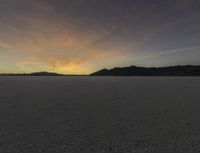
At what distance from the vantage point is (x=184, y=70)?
134 meters

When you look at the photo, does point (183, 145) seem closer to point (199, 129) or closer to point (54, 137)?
point (199, 129)

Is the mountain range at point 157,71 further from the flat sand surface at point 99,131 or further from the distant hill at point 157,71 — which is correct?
the flat sand surface at point 99,131

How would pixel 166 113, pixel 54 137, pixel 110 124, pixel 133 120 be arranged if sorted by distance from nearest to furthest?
pixel 54 137, pixel 110 124, pixel 133 120, pixel 166 113

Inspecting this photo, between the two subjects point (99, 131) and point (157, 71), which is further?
point (157, 71)

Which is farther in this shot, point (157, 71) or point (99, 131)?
point (157, 71)

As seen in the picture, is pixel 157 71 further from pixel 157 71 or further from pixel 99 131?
pixel 99 131

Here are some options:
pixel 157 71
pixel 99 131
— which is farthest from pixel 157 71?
pixel 99 131

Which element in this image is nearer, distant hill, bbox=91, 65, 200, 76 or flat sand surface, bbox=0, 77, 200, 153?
flat sand surface, bbox=0, 77, 200, 153

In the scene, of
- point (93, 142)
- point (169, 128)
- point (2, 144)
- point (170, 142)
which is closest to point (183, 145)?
point (170, 142)

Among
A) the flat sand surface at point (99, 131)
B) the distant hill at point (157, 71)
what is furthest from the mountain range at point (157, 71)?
the flat sand surface at point (99, 131)

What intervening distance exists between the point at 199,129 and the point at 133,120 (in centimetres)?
163

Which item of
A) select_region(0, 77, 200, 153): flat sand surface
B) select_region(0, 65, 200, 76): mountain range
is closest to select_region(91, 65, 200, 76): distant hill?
select_region(0, 65, 200, 76): mountain range

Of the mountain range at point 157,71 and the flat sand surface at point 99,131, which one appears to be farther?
the mountain range at point 157,71

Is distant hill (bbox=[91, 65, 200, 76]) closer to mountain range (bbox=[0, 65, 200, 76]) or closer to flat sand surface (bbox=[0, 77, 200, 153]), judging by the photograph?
mountain range (bbox=[0, 65, 200, 76])
